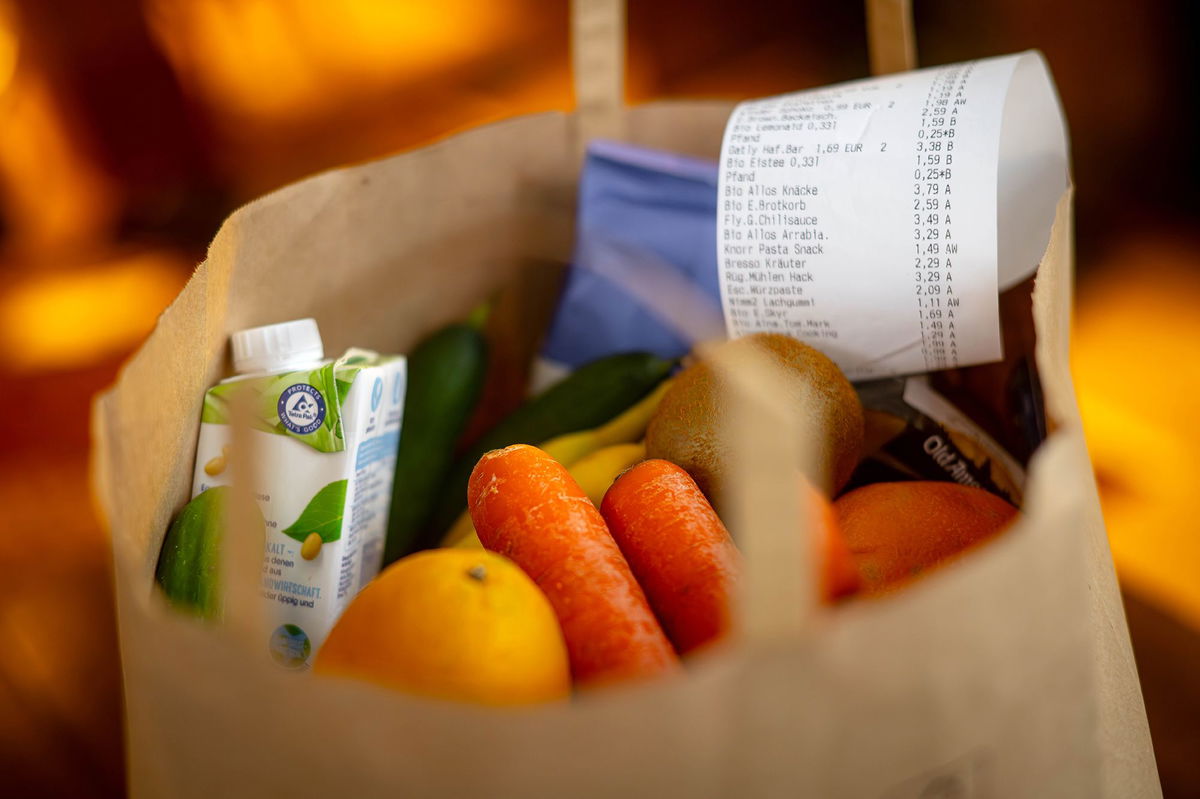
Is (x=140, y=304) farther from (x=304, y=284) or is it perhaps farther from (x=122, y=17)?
(x=304, y=284)

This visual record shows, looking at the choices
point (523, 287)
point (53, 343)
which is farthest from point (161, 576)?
point (53, 343)

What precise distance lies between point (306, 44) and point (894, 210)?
854mm

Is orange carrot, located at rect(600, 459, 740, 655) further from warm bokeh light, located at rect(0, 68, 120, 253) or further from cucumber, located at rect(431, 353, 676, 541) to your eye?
warm bokeh light, located at rect(0, 68, 120, 253)

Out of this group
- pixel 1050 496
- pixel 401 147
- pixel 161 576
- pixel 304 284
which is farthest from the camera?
pixel 401 147

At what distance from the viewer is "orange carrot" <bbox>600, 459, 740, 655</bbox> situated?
0.43 metres

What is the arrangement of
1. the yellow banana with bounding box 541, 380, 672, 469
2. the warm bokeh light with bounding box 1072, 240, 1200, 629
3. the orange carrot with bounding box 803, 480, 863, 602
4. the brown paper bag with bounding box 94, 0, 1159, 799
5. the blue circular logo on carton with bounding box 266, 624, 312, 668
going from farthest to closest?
→ the warm bokeh light with bounding box 1072, 240, 1200, 629 < the yellow banana with bounding box 541, 380, 672, 469 < the blue circular logo on carton with bounding box 266, 624, 312, 668 < the orange carrot with bounding box 803, 480, 863, 602 < the brown paper bag with bounding box 94, 0, 1159, 799

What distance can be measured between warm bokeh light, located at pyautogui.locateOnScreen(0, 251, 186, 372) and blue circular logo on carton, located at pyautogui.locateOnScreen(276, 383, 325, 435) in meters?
0.66

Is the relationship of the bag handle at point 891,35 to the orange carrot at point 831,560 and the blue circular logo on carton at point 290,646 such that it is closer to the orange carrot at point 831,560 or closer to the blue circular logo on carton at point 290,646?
the orange carrot at point 831,560

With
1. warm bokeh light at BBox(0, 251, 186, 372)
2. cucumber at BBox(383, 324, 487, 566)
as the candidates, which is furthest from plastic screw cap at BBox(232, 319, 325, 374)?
warm bokeh light at BBox(0, 251, 186, 372)

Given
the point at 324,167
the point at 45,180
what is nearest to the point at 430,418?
the point at 324,167

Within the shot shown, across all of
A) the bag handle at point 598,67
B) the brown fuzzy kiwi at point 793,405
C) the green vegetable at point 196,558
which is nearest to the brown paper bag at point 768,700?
the green vegetable at point 196,558

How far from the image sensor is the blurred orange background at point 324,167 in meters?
0.87

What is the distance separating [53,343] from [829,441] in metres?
0.97

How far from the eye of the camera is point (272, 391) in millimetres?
519
